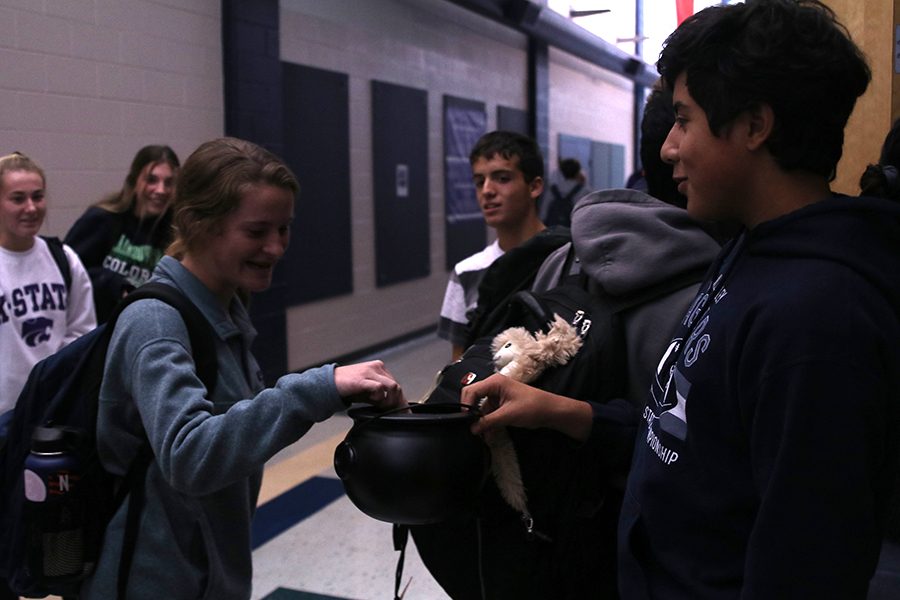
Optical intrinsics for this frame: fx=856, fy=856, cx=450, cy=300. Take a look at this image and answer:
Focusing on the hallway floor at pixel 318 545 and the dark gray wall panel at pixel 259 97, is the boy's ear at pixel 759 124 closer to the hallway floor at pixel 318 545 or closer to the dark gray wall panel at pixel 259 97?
the hallway floor at pixel 318 545

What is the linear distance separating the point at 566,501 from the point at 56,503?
31.3 inches

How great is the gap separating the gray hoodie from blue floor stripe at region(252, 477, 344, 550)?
2.21 metres

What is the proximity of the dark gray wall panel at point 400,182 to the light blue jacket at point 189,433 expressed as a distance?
513cm

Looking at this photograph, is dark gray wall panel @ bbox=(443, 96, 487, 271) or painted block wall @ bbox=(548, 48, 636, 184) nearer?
dark gray wall panel @ bbox=(443, 96, 487, 271)

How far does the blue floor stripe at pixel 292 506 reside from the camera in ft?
Answer: 10.7

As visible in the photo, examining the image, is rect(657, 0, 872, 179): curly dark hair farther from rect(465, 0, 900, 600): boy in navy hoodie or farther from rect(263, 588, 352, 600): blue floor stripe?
rect(263, 588, 352, 600): blue floor stripe

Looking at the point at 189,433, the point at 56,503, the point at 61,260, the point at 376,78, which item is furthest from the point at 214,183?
the point at 376,78

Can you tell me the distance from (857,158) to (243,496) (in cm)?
143

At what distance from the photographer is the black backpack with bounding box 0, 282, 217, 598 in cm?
135

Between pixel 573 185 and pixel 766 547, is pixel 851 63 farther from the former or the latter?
pixel 573 185

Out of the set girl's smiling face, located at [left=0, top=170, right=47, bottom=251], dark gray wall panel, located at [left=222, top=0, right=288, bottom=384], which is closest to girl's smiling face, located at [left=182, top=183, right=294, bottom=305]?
girl's smiling face, located at [left=0, top=170, right=47, bottom=251]

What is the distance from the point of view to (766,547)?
2.70 feet

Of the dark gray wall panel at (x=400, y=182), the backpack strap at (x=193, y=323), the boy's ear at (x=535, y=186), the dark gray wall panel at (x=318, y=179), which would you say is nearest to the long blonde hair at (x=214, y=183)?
the backpack strap at (x=193, y=323)

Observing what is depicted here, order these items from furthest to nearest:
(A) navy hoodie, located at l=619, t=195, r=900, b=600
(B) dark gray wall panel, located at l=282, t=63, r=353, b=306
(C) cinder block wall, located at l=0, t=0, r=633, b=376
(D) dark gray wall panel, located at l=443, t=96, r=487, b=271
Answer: (D) dark gray wall panel, located at l=443, t=96, r=487, b=271 → (B) dark gray wall panel, located at l=282, t=63, r=353, b=306 → (C) cinder block wall, located at l=0, t=0, r=633, b=376 → (A) navy hoodie, located at l=619, t=195, r=900, b=600
